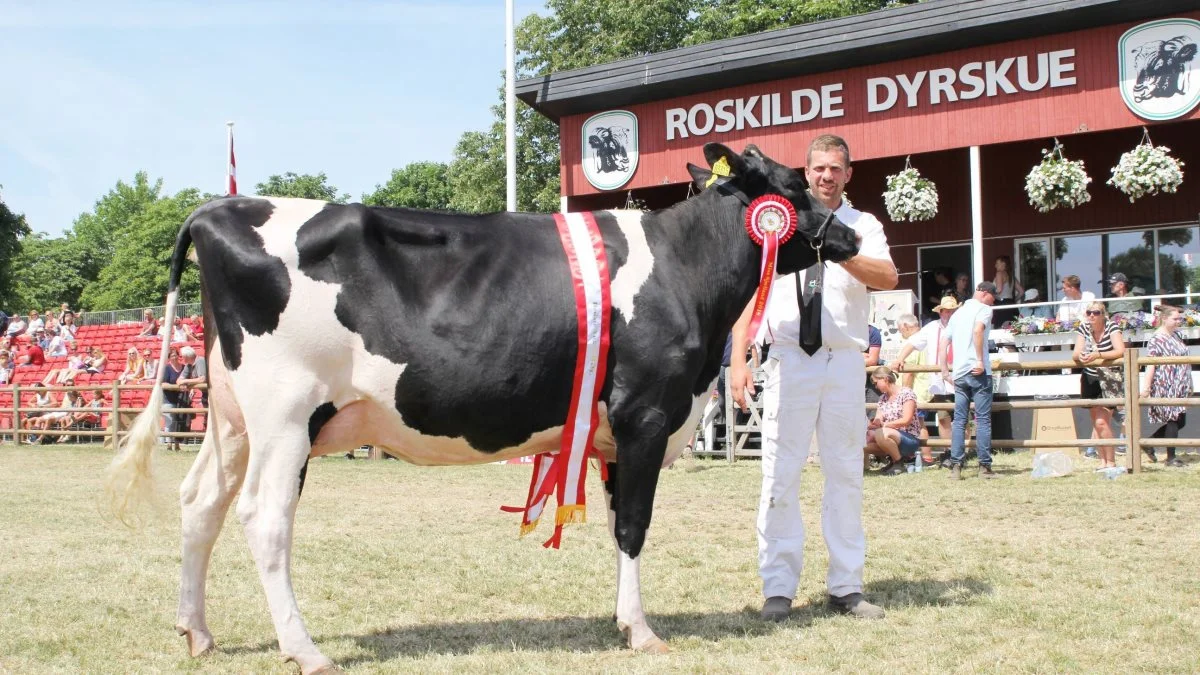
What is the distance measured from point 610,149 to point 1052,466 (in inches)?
465

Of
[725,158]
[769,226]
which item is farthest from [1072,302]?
[725,158]

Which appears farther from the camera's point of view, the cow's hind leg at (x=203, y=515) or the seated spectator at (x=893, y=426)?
the seated spectator at (x=893, y=426)

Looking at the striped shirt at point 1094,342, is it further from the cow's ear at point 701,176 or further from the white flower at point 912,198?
the cow's ear at point 701,176

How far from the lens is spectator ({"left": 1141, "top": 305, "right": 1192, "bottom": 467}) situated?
11.2m

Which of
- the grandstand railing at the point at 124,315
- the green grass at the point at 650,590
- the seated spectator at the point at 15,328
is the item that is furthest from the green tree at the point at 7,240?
the green grass at the point at 650,590

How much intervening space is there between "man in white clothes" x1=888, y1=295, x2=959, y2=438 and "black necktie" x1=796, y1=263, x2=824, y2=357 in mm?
7357

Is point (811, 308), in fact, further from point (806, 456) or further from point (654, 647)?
point (654, 647)

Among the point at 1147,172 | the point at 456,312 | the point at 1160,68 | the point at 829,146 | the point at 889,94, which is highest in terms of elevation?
the point at 889,94

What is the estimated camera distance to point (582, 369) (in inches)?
179

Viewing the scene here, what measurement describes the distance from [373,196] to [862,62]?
61.3m

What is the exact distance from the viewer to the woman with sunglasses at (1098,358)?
11414 millimetres

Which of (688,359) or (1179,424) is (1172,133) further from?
(688,359)

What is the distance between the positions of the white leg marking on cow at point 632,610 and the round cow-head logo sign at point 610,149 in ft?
53.8

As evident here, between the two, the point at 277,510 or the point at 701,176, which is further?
the point at 701,176
